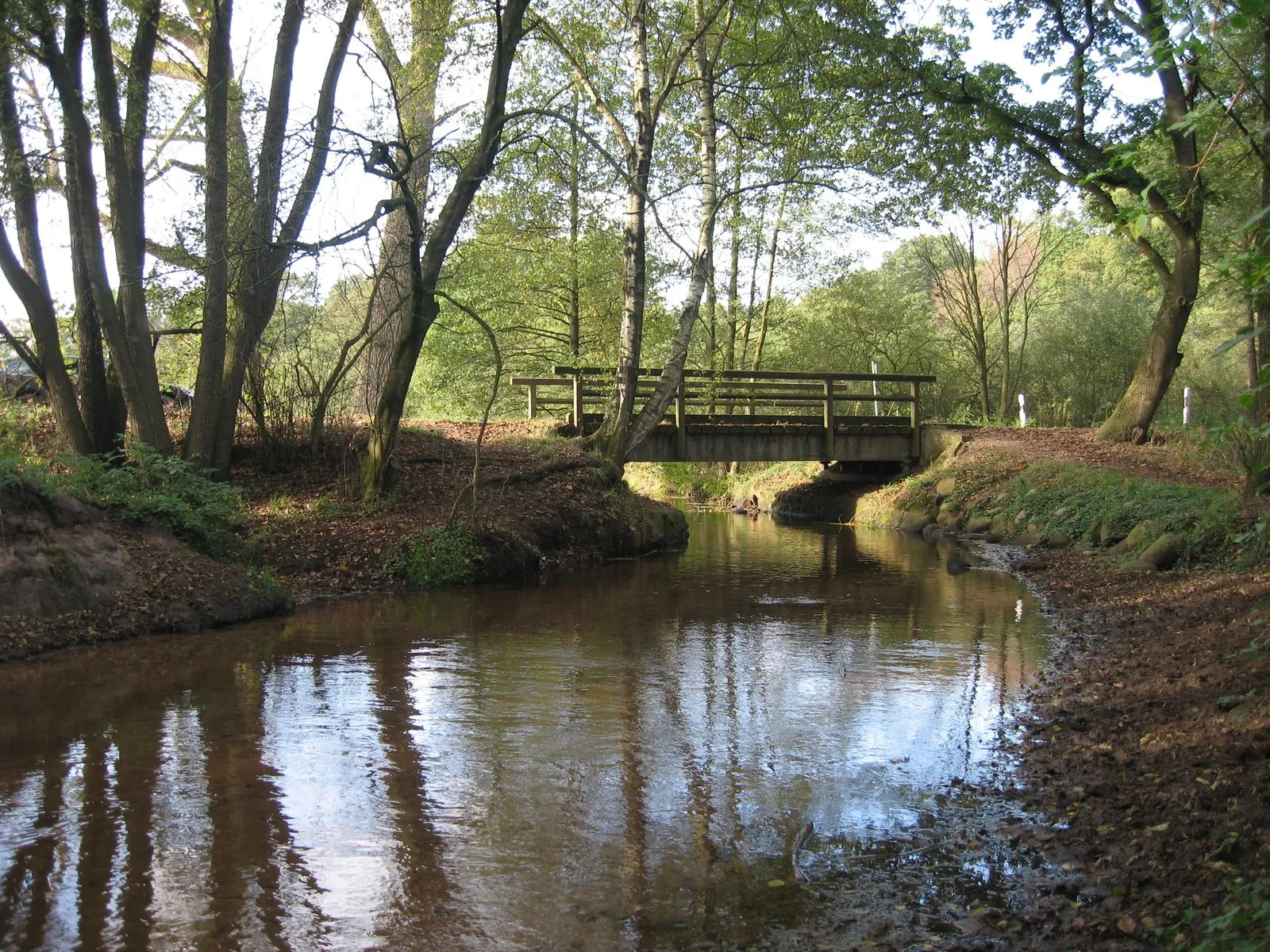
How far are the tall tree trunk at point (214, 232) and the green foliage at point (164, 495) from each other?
1.32 metres

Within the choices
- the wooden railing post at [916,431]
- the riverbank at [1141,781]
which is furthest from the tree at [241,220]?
the wooden railing post at [916,431]

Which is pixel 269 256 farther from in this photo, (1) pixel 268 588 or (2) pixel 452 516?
(1) pixel 268 588

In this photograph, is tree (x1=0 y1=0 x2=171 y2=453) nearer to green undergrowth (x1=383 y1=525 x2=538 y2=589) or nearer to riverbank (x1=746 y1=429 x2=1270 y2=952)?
green undergrowth (x1=383 y1=525 x2=538 y2=589)

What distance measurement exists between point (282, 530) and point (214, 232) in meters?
3.74

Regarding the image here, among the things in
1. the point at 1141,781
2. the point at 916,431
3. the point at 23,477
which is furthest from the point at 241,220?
the point at 916,431

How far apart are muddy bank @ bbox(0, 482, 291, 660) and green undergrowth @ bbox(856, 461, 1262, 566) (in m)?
9.34

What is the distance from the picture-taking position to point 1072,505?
50.6ft

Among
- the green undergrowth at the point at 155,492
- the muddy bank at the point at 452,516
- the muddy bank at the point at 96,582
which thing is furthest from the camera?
the muddy bank at the point at 452,516

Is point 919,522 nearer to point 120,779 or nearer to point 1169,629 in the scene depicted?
point 1169,629

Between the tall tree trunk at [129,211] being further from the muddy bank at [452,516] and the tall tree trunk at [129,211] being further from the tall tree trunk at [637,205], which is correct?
the tall tree trunk at [637,205]

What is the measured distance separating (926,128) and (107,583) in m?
16.7

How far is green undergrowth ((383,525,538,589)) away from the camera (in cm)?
1221

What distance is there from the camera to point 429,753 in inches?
228

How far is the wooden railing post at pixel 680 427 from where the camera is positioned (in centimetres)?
1962
